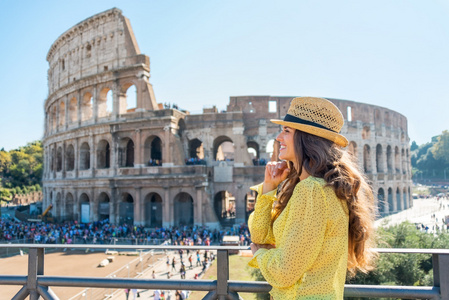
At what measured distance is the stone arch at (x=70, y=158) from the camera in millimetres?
29891

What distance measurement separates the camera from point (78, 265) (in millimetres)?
16938

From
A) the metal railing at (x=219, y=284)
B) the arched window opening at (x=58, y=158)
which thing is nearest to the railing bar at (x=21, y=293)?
the metal railing at (x=219, y=284)

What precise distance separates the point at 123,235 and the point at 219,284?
22.4 m

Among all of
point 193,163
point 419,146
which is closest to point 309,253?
point 193,163

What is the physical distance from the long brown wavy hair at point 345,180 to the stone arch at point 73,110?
3237cm

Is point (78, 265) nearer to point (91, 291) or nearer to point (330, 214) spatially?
point (91, 291)

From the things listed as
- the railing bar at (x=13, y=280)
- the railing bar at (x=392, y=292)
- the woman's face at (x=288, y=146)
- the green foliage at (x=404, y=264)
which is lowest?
the green foliage at (x=404, y=264)

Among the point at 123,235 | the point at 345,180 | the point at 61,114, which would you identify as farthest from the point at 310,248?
the point at 61,114

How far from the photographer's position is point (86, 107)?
29.2 metres

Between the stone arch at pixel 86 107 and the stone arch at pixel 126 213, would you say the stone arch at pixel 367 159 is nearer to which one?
the stone arch at pixel 126 213

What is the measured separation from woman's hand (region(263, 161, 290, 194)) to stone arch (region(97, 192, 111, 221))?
26.4m

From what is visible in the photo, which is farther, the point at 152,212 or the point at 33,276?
the point at 152,212

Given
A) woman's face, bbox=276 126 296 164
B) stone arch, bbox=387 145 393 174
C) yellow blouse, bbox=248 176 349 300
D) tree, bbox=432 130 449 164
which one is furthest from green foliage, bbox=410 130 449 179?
yellow blouse, bbox=248 176 349 300

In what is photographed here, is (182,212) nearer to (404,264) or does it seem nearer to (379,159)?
(404,264)
